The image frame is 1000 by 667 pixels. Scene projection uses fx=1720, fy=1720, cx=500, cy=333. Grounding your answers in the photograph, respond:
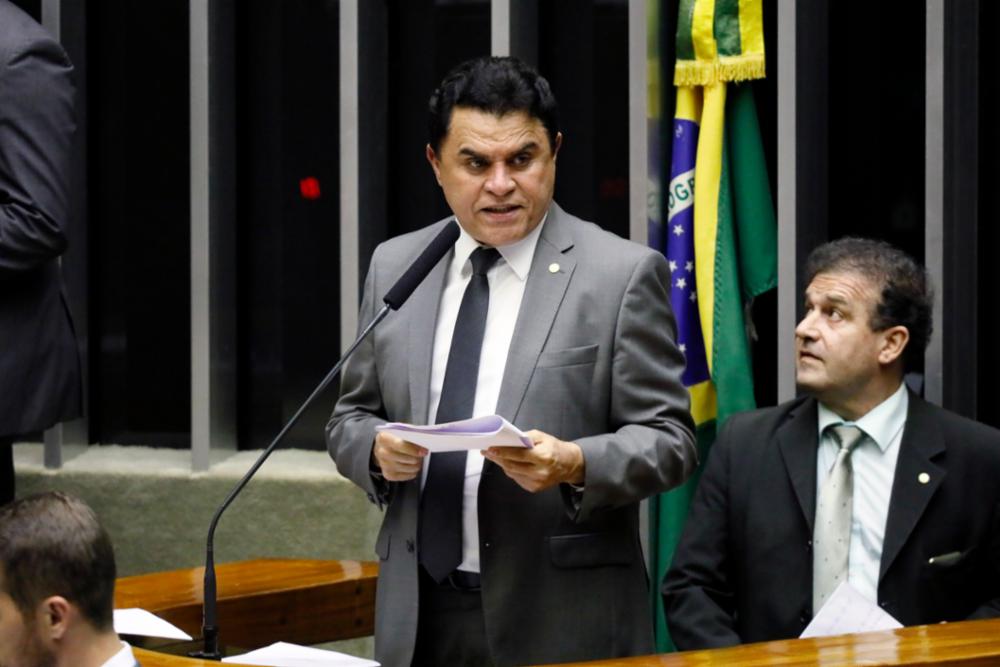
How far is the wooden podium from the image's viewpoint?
2691mm

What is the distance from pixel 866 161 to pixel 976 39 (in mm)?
442

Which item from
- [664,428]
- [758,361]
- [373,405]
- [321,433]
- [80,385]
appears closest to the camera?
[664,428]

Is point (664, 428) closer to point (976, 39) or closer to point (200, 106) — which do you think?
point (976, 39)

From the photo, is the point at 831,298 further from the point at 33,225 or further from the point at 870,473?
the point at 33,225

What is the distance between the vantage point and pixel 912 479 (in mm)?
3656

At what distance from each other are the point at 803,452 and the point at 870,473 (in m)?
0.15

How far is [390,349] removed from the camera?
3.15m

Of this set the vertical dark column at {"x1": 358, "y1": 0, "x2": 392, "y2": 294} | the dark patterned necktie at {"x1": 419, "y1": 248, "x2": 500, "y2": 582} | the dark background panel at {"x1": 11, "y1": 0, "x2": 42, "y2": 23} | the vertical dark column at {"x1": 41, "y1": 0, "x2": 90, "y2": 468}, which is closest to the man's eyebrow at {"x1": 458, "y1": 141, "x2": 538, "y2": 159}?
the dark patterned necktie at {"x1": 419, "y1": 248, "x2": 500, "y2": 582}

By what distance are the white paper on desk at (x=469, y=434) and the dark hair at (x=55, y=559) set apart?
52 cm

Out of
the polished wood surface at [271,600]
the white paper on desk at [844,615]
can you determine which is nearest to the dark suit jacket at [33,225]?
the polished wood surface at [271,600]

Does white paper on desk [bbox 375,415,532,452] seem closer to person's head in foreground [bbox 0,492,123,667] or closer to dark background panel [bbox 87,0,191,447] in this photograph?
person's head in foreground [bbox 0,492,123,667]

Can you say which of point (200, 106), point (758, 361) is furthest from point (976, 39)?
point (200, 106)

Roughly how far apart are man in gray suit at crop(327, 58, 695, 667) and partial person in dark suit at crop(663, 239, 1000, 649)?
2.06ft

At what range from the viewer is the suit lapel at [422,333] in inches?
121
